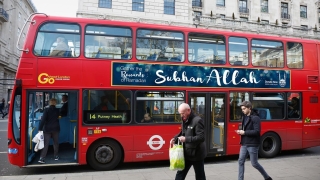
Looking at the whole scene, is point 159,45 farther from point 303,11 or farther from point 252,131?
point 303,11

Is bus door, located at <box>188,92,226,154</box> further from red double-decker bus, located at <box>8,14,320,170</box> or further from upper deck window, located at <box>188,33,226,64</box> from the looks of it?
upper deck window, located at <box>188,33,226,64</box>

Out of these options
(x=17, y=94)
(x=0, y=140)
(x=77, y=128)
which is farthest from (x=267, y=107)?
(x=0, y=140)

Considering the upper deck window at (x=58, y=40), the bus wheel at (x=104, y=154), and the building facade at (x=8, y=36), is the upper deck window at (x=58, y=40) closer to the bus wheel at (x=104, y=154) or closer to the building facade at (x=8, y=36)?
the bus wheel at (x=104, y=154)

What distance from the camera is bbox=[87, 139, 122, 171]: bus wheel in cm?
699

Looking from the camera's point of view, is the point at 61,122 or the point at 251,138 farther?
the point at 61,122

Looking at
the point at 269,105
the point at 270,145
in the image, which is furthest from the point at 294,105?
the point at 270,145

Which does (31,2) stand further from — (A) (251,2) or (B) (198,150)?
(B) (198,150)

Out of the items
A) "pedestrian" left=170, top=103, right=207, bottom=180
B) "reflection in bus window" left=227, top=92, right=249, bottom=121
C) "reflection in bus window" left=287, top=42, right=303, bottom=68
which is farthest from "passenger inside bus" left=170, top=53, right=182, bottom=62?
"reflection in bus window" left=287, top=42, right=303, bottom=68

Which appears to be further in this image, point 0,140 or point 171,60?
point 0,140

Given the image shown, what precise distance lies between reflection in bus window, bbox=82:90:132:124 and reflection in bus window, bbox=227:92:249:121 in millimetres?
3344

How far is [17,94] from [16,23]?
49.3 meters

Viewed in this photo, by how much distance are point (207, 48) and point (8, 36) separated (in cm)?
4611

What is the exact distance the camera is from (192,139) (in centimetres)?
417

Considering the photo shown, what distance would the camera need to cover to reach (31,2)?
2219 inches
